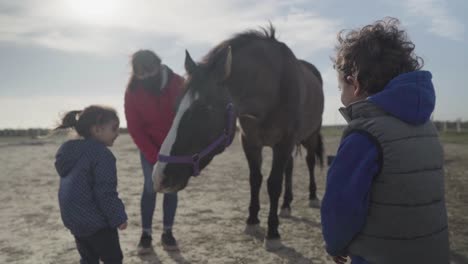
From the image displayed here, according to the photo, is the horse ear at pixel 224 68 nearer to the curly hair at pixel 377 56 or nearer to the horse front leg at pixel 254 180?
the horse front leg at pixel 254 180

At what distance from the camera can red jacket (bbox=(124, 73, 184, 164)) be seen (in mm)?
3752

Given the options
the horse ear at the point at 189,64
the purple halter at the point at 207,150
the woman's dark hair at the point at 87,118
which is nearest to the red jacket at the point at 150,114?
the horse ear at the point at 189,64

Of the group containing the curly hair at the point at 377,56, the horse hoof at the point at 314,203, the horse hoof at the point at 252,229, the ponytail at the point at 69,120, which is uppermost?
the curly hair at the point at 377,56

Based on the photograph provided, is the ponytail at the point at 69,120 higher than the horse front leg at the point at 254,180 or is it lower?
higher

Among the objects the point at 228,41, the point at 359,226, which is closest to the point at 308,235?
the point at 228,41

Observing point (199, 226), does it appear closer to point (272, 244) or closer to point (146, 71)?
point (272, 244)

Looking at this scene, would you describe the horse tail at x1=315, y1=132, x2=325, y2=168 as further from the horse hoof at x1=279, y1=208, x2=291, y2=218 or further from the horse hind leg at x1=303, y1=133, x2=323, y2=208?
the horse hoof at x1=279, y1=208, x2=291, y2=218

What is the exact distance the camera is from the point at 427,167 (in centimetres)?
142

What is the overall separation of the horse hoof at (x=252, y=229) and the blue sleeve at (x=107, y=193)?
7.56 ft

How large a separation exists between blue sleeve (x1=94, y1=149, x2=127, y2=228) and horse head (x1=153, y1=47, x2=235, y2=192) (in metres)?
0.60

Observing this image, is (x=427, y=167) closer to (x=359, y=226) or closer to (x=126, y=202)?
(x=359, y=226)

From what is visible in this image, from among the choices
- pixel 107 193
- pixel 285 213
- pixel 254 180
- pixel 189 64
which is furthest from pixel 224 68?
pixel 285 213

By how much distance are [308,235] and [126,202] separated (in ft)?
10.5

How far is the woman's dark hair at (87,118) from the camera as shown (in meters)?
2.54
